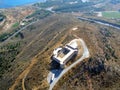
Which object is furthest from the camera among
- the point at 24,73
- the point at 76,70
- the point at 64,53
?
the point at 64,53

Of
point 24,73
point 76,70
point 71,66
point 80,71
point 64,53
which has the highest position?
point 64,53

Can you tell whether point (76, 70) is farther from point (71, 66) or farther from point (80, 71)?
point (71, 66)

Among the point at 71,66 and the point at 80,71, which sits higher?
the point at 71,66

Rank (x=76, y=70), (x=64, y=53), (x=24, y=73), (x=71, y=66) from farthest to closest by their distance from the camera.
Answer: (x=64, y=53)
(x=24, y=73)
(x=71, y=66)
(x=76, y=70)

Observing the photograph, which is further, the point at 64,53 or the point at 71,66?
the point at 64,53

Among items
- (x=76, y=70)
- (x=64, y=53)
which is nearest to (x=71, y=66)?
(x=76, y=70)

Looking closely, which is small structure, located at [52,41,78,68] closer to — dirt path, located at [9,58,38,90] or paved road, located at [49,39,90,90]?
paved road, located at [49,39,90,90]

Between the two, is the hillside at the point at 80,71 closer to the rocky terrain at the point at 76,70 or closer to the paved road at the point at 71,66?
the rocky terrain at the point at 76,70

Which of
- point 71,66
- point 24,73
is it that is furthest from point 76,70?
point 24,73

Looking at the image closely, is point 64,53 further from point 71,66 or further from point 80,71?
point 80,71

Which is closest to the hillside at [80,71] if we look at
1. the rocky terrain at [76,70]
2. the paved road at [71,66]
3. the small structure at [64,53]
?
the rocky terrain at [76,70]
